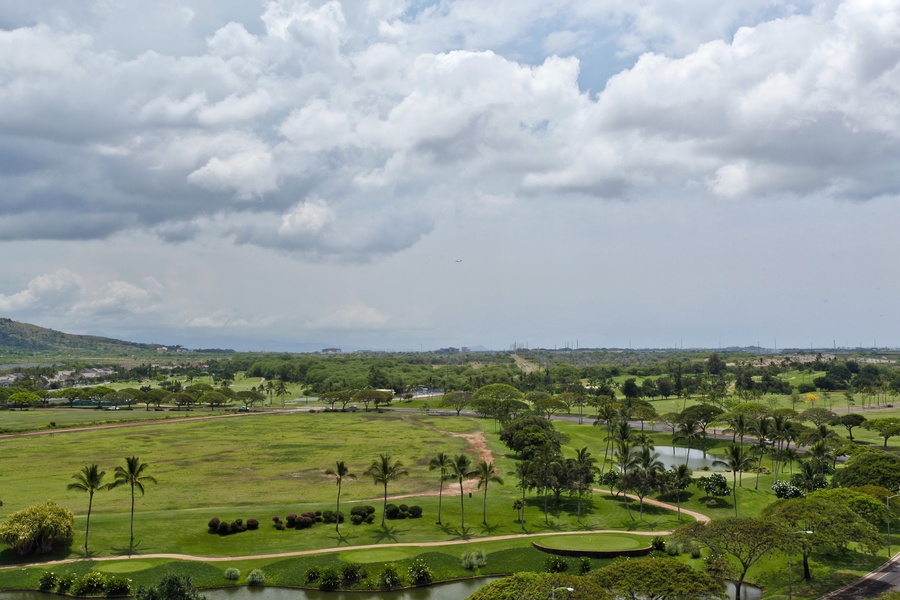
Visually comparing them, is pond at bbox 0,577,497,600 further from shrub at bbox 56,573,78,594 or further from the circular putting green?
the circular putting green

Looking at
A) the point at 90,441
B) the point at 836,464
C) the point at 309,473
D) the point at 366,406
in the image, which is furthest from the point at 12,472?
the point at 836,464

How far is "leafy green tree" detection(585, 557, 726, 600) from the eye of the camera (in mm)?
39812

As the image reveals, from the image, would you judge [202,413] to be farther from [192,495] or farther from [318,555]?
[318,555]

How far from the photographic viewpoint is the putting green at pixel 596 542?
5945cm

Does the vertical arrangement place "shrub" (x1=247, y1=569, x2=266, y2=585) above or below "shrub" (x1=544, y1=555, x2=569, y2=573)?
below

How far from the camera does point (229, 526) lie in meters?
63.7

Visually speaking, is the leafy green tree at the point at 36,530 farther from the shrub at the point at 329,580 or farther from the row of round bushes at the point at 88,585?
the shrub at the point at 329,580

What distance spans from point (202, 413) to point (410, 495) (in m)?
123

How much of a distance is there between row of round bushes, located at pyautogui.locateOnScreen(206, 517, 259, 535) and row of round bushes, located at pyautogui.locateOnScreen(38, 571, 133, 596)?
12.8m

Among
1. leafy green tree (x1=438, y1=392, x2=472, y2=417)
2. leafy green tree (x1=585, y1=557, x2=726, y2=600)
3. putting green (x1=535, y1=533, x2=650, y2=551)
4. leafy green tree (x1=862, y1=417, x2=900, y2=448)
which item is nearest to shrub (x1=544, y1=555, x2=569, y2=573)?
putting green (x1=535, y1=533, x2=650, y2=551)

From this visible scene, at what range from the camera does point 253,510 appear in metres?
71.1

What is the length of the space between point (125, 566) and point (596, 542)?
44225 mm

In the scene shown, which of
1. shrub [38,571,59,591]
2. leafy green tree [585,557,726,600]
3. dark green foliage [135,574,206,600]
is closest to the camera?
leafy green tree [585,557,726,600]

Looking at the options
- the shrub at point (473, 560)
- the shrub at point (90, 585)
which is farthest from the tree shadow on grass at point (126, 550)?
the shrub at point (473, 560)
